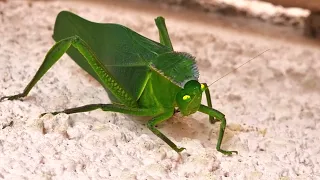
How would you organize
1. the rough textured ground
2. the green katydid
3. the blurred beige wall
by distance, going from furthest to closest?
1. the blurred beige wall
2. the green katydid
3. the rough textured ground

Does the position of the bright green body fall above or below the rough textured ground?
above

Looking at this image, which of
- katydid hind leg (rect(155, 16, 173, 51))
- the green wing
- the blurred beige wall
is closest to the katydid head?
the green wing

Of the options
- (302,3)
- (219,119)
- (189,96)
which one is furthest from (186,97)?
(302,3)

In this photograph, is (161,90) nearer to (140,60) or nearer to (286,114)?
(140,60)

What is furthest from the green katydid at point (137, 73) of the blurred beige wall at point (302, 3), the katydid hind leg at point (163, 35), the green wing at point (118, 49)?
the blurred beige wall at point (302, 3)

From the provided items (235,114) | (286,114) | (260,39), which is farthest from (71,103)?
(260,39)

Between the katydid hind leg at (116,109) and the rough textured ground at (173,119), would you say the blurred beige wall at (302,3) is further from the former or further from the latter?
the katydid hind leg at (116,109)

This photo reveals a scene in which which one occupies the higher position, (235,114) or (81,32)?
(81,32)

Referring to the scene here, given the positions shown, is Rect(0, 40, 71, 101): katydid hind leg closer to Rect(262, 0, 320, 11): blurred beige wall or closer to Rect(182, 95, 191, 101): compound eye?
Rect(182, 95, 191, 101): compound eye
